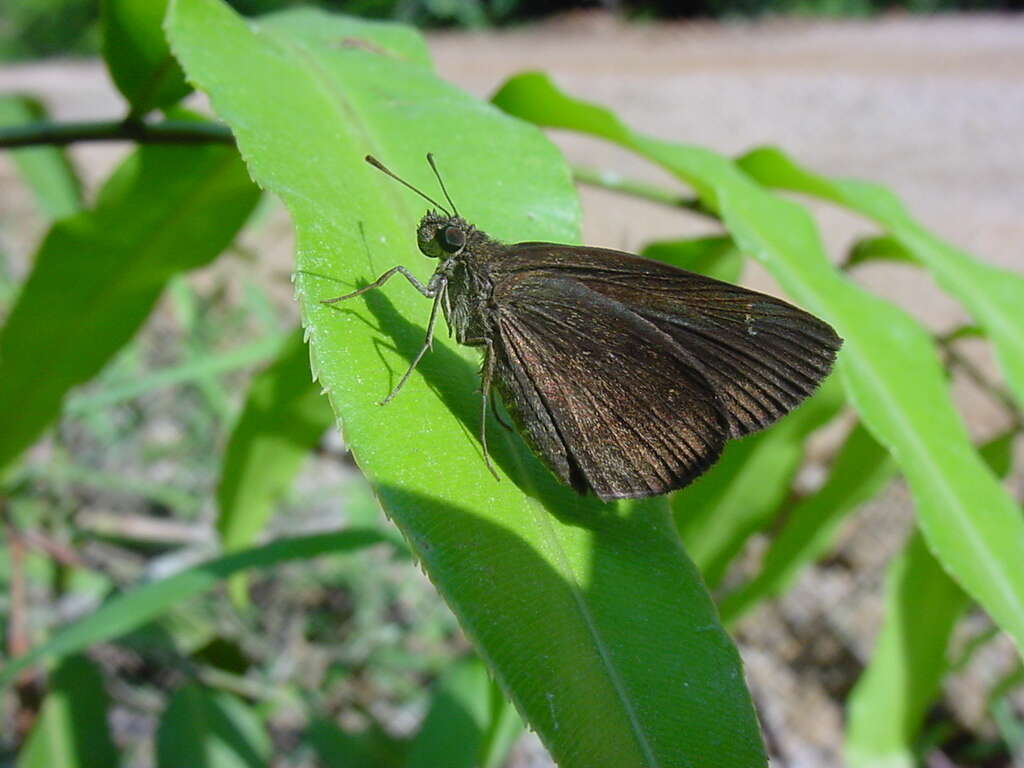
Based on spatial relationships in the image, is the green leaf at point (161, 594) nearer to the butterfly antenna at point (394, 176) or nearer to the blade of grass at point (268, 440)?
the blade of grass at point (268, 440)

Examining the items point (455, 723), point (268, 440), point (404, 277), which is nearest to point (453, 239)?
point (404, 277)

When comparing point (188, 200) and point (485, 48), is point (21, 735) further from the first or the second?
point (485, 48)

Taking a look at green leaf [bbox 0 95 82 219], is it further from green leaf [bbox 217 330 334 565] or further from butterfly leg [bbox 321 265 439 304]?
butterfly leg [bbox 321 265 439 304]

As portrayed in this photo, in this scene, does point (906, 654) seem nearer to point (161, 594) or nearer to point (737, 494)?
point (737, 494)

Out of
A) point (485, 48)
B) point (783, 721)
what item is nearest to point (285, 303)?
point (783, 721)

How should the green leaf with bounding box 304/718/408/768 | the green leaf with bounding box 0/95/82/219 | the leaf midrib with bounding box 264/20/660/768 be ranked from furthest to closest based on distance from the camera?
the green leaf with bounding box 0/95/82/219 < the green leaf with bounding box 304/718/408/768 < the leaf midrib with bounding box 264/20/660/768

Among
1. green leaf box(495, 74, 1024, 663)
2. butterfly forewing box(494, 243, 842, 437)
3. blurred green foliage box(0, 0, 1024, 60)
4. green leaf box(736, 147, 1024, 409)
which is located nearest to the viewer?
green leaf box(495, 74, 1024, 663)

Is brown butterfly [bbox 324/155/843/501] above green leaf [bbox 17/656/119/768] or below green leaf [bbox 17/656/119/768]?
above

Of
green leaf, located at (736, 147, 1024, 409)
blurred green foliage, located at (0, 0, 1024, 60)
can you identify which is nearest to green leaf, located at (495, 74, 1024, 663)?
green leaf, located at (736, 147, 1024, 409)
